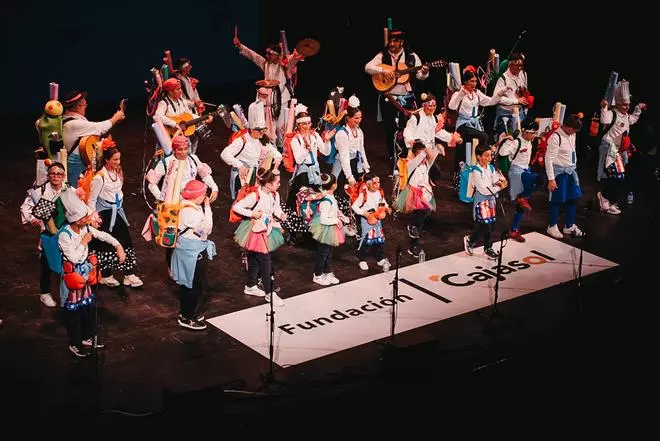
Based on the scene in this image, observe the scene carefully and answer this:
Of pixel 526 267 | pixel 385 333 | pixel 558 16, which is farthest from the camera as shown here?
pixel 558 16

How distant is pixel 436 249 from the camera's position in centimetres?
1295

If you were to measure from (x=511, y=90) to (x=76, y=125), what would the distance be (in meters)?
5.62

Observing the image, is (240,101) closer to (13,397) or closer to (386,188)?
(386,188)

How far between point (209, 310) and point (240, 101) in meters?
7.43

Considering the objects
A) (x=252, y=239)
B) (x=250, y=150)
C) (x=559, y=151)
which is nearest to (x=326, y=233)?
(x=252, y=239)

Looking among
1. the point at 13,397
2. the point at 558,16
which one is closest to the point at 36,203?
the point at 13,397

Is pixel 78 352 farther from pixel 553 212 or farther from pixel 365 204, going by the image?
pixel 553 212

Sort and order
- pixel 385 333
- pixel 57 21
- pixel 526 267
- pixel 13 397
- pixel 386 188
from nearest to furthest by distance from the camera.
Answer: pixel 13 397 → pixel 385 333 → pixel 526 267 → pixel 386 188 → pixel 57 21

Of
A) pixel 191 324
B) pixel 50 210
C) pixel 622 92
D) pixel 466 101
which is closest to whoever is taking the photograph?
pixel 50 210

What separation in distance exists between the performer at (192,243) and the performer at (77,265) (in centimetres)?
65

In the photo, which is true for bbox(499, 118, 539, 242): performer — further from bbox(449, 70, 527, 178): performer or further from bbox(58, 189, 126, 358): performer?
bbox(58, 189, 126, 358): performer

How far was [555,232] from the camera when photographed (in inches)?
527

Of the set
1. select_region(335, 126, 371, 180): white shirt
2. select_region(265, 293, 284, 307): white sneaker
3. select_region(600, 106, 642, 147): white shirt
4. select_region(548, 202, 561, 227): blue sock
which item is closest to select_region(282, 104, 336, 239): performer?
select_region(335, 126, 371, 180): white shirt

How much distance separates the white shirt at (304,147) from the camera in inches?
496
